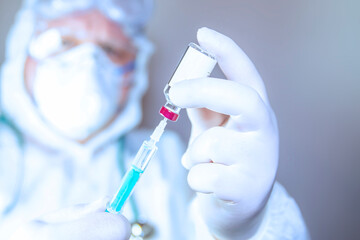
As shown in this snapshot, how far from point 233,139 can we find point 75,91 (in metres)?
0.60

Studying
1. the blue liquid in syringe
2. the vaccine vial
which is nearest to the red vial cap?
the vaccine vial

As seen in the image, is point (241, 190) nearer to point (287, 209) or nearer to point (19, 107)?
point (287, 209)

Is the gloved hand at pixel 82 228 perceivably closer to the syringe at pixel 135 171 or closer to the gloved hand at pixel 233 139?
the syringe at pixel 135 171

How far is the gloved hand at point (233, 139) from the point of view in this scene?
21.8 inches

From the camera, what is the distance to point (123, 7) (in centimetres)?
112

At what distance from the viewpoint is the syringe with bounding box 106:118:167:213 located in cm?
57

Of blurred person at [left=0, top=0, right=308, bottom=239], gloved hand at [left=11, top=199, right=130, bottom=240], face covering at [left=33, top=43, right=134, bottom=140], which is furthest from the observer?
face covering at [left=33, top=43, right=134, bottom=140]

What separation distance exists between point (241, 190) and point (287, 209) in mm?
181

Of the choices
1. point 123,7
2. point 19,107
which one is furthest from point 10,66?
point 123,7

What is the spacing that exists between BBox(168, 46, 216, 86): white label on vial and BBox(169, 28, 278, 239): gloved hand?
3 centimetres

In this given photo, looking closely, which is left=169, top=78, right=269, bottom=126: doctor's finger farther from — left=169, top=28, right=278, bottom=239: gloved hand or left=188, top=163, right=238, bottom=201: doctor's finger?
→ left=188, top=163, right=238, bottom=201: doctor's finger

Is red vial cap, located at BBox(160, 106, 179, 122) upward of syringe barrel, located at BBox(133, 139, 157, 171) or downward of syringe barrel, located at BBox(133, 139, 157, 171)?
upward

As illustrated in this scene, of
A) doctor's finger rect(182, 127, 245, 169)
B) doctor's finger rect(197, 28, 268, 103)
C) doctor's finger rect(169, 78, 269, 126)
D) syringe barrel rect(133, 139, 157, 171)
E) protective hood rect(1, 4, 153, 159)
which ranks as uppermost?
doctor's finger rect(197, 28, 268, 103)

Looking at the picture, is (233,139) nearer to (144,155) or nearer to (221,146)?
(221,146)
